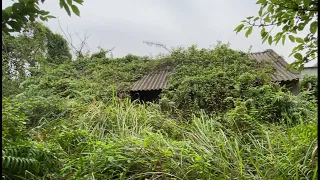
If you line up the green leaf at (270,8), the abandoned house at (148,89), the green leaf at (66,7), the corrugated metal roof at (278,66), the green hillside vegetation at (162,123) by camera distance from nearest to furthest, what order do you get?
the green leaf at (66,7) → the green leaf at (270,8) → the green hillside vegetation at (162,123) → the corrugated metal roof at (278,66) → the abandoned house at (148,89)

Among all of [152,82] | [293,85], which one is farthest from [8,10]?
[293,85]

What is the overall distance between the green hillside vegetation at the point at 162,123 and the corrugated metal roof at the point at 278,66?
287 millimetres

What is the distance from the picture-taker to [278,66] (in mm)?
7156

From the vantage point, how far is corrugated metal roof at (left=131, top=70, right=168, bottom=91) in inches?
255

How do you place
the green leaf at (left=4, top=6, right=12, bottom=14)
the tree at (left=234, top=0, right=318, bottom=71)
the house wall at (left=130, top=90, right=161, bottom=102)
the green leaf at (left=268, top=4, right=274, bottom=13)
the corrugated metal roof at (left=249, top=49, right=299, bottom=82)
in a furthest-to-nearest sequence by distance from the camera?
the house wall at (left=130, top=90, right=161, bottom=102) → the corrugated metal roof at (left=249, top=49, right=299, bottom=82) → the green leaf at (left=268, top=4, right=274, bottom=13) → the tree at (left=234, top=0, right=318, bottom=71) → the green leaf at (left=4, top=6, right=12, bottom=14)

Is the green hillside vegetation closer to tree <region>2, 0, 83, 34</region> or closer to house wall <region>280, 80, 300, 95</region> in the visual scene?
tree <region>2, 0, 83, 34</region>

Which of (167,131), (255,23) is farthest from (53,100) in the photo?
(255,23)

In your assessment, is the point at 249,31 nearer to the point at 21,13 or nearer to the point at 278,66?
the point at 21,13

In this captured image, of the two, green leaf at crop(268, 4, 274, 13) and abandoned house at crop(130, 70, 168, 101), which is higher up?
abandoned house at crop(130, 70, 168, 101)

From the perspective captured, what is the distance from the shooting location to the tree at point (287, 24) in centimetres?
103

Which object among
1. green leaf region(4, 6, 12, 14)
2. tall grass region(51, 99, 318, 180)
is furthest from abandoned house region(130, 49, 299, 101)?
green leaf region(4, 6, 12, 14)

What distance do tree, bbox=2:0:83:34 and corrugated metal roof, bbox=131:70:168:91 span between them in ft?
18.4

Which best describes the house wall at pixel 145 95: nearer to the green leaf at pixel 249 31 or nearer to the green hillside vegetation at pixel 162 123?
A: the green hillside vegetation at pixel 162 123

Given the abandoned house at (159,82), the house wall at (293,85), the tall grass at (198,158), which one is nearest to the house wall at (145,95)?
the abandoned house at (159,82)
